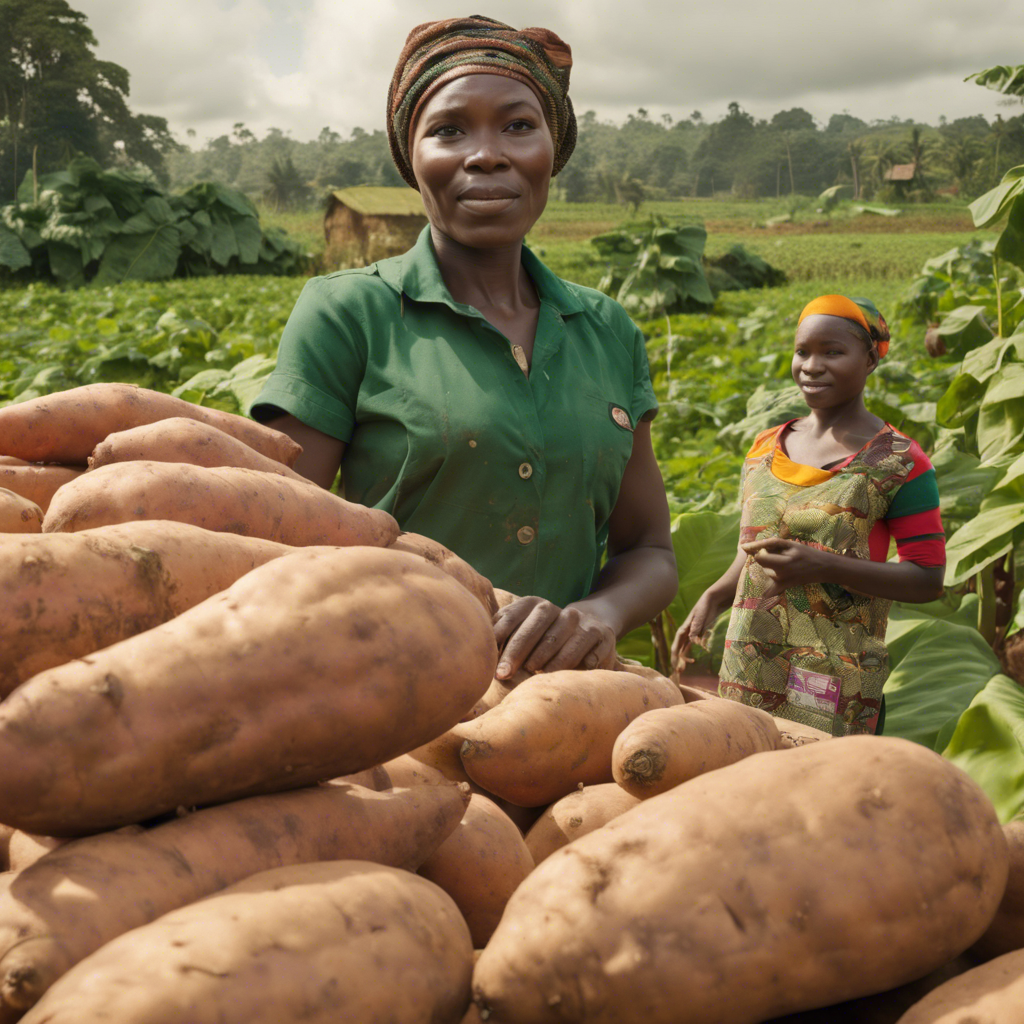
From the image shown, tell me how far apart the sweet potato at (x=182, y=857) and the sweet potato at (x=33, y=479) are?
0.57 meters

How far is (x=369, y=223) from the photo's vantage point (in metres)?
18.9

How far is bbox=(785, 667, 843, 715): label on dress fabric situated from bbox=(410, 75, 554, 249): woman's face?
148cm

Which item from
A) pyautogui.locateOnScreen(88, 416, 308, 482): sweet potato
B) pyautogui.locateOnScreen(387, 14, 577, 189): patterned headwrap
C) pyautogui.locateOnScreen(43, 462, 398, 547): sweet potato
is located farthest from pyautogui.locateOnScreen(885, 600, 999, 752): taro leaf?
pyautogui.locateOnScreen(88, 416, 308, 482): sweet potato

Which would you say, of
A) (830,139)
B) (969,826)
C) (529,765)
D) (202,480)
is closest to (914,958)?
(969,826)

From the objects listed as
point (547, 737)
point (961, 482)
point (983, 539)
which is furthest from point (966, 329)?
point (547, 737)

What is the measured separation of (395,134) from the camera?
7.41ft

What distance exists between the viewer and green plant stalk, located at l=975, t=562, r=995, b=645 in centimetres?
377

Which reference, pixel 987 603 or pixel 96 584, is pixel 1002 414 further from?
pixel 96 584

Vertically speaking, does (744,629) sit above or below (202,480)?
below

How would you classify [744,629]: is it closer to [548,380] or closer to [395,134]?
[548,380]

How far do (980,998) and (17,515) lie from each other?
0.99 metres

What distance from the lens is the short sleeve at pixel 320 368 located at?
2002 mm

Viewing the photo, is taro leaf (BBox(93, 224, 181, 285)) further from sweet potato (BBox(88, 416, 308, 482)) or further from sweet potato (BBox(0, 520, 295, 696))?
sweet potato (BBox(0, 520, 295, 696))

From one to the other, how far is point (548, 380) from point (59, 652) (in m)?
1.39
